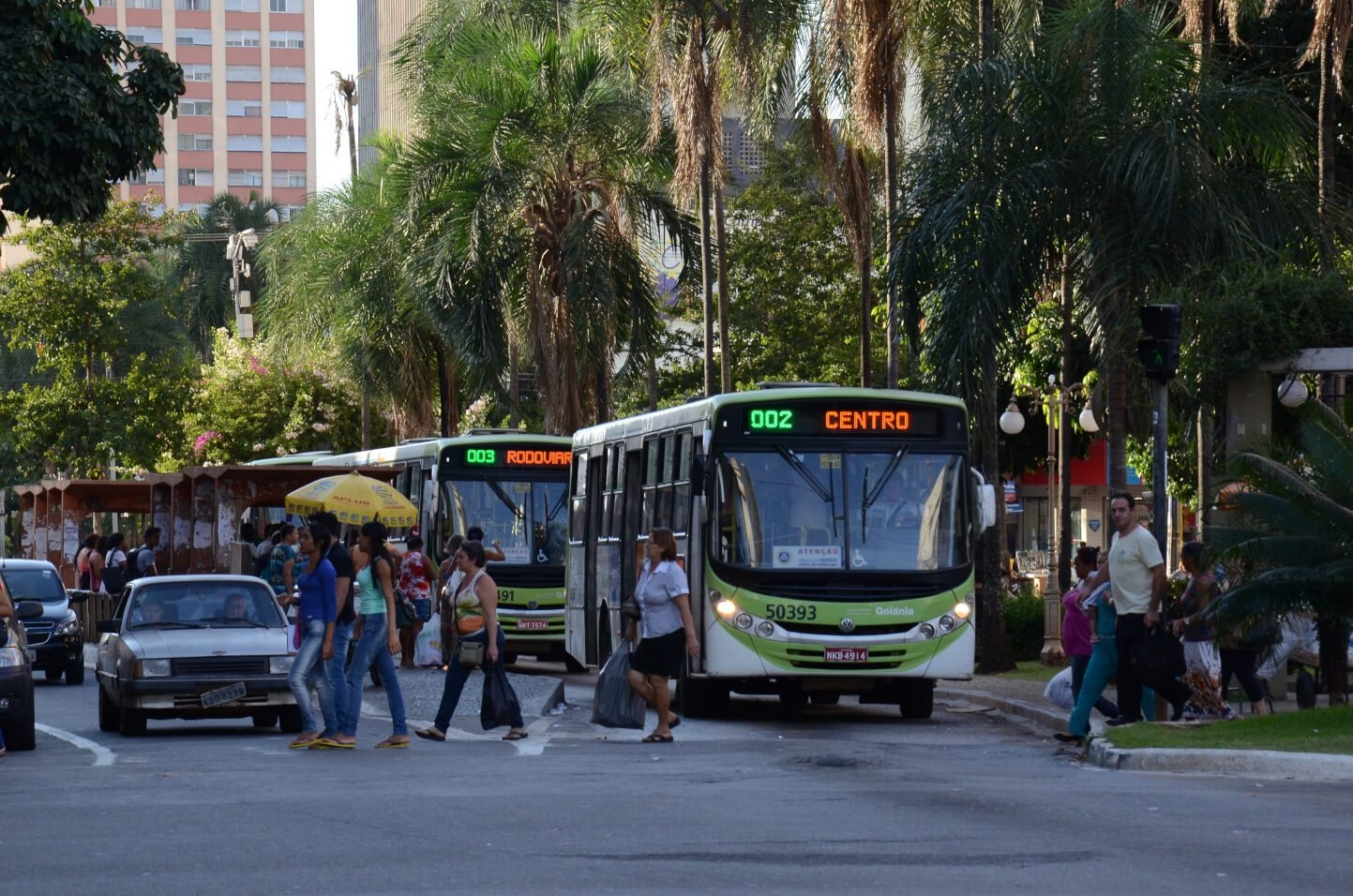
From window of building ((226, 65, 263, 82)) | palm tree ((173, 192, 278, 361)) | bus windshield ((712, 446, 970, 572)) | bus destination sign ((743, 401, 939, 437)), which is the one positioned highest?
window of building ((226, 65, 263, 82))

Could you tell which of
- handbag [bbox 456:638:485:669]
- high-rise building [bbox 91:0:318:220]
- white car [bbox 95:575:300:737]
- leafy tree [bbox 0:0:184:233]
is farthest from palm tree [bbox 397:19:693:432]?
high-rise building [bbox 91:0:318:220]

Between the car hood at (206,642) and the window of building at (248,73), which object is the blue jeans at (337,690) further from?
the window of building at (248,73)

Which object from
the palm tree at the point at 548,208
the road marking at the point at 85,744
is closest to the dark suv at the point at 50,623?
the road marking at the point at 85,744

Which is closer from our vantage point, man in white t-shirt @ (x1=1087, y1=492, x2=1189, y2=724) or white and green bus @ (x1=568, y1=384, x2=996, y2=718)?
man in white t-shirt @ (x1=1087, y1=492, x2=1189, y2=724)

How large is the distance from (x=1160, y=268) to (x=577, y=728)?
8.84 metres

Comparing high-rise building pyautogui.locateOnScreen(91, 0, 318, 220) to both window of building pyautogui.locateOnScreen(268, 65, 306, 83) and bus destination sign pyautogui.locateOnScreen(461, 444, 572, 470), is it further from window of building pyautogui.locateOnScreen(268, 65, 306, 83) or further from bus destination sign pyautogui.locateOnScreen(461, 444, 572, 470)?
bus destination sign pyautogui.locateOnScreen(461, 444, 572, 470)

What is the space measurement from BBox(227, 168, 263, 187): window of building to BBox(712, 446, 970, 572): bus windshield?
445 feet

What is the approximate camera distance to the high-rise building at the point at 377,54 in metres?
99.1

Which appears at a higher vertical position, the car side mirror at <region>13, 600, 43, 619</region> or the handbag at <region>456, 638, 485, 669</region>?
the car side mirror at <region>13, 600, 43, 619</region>

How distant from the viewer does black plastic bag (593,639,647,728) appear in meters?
17.9

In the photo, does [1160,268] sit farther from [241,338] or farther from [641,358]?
[241,338]

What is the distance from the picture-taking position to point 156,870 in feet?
32.2

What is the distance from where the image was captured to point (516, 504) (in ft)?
99.9

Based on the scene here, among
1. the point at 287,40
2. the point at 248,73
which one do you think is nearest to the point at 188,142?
the point at 248,73
